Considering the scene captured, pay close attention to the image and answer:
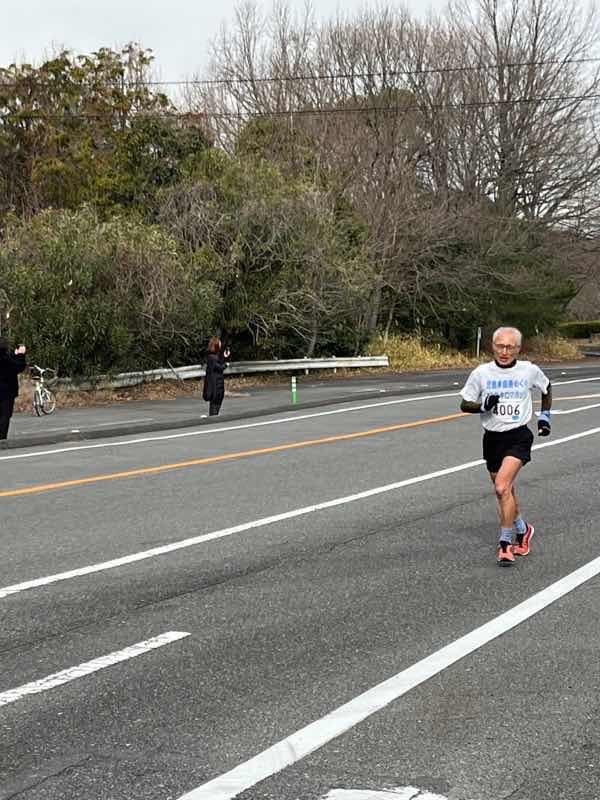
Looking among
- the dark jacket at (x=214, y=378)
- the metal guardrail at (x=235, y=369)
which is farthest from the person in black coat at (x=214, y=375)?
the metal guardrail at (x=235, y=369)

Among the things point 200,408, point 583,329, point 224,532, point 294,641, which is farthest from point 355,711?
point 583,329

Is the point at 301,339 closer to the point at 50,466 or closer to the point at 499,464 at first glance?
the point at 50,466

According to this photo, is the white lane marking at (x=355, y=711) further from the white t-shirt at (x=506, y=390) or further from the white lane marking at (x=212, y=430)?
the white lane marking at (x=212, y=430)

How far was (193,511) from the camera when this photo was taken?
10.0 m

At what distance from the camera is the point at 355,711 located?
470cm

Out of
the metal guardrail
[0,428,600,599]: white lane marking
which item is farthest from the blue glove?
the metal guardrail

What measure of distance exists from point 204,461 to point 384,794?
1025 cm

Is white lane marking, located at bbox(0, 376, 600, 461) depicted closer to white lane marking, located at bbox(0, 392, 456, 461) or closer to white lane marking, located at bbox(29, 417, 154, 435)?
white lane marking, located at bbox(0, 392, 456, 461)

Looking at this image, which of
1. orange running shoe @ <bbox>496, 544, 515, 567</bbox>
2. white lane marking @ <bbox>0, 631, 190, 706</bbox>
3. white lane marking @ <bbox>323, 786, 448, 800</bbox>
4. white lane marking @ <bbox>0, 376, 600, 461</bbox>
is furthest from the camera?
white lane marking @ <bbox>0, 376, 600, 461</bbox>

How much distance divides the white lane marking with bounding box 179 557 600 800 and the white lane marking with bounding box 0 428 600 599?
2881 millimetres

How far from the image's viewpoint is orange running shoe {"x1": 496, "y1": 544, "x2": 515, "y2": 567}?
25.0ft

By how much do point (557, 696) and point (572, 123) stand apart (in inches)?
1651

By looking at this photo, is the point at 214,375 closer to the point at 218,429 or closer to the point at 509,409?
the point at 218,429

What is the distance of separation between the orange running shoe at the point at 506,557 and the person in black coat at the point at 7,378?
10583 mm
